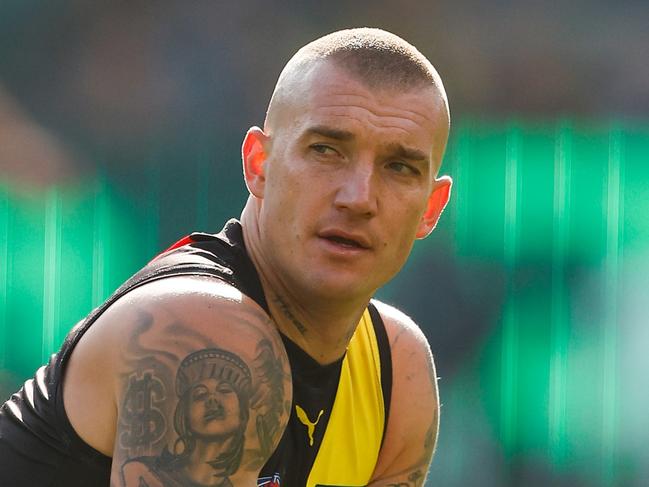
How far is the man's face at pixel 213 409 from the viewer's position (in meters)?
2.22

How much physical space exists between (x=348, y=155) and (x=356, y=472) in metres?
1.04

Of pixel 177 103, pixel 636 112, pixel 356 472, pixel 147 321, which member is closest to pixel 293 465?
pixel 356 472

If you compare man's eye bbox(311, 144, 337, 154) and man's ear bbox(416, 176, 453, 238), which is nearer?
man's eye bbox(311, 144, 337, 154)

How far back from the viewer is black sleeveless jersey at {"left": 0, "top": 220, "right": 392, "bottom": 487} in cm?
241

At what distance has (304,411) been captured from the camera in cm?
283

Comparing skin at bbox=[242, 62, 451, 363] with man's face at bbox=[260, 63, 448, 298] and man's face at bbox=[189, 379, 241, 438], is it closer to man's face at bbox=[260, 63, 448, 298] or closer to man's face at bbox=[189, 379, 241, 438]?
man's face at bbox=[260, 63, 448, 298]

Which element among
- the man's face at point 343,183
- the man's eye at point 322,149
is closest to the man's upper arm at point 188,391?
the man's face at point 343,183

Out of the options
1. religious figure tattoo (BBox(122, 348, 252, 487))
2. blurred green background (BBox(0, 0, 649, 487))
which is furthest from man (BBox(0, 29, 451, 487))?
blurred green background (BBox(0, 0, 649, 487))

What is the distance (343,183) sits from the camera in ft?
8.43

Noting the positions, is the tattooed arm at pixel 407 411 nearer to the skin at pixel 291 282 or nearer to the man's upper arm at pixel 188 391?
the skin at pixel 291 282

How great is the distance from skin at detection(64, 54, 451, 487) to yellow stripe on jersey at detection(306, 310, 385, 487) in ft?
0.28

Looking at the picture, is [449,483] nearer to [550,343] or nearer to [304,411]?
[550,343]

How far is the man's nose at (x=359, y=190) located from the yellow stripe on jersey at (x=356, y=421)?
0.61 metres

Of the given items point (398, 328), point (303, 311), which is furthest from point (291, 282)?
point (398, 328)
